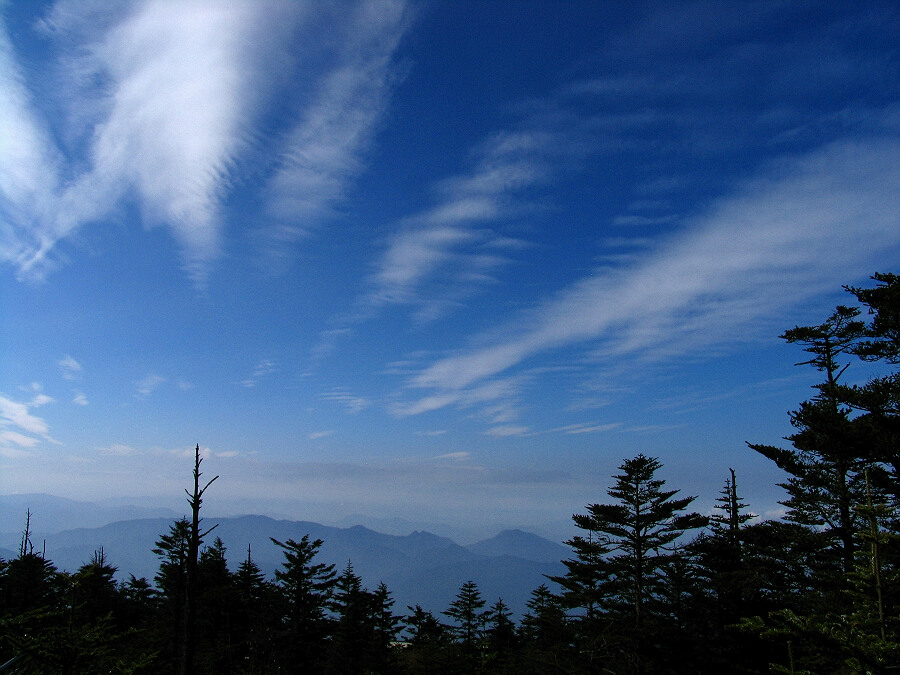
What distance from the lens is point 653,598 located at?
27625 millimetres

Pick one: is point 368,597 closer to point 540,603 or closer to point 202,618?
point 202,618

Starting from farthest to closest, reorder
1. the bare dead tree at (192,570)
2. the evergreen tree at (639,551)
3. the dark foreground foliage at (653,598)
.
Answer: the evergreen tree at (639,551) < the bare dead tree at (192,570) < the dark foreground foliage at (653,598)

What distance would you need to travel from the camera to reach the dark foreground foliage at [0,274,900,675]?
9.23 m

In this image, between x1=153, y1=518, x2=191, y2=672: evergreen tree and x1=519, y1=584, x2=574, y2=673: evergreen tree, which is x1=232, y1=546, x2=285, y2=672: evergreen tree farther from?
x1=519, y1=584, x2=574, y2=673: evergreen tree

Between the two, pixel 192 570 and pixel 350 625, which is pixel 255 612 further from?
pixel 192 570

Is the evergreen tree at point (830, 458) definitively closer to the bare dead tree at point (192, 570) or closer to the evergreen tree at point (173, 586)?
the bare dead tree at point (192, 570)

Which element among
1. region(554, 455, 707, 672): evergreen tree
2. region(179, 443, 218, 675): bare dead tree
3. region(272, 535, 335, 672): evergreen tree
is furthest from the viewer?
region(272, 535, 335, 672): evergreen tree

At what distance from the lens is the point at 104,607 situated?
45.4 m

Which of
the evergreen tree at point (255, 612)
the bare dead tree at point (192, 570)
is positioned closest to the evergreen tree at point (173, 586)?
the evergreen tree at point (255, 612)

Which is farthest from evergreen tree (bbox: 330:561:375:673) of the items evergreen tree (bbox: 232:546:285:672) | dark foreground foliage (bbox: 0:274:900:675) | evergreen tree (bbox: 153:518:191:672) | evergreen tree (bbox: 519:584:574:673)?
evergreen tree (bbox: 519:584:574:673)

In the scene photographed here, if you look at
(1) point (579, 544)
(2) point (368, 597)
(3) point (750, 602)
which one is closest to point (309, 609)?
(2) point (368, 597)

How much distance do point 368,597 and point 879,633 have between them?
4585 cm

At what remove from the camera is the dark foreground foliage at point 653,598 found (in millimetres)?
9227

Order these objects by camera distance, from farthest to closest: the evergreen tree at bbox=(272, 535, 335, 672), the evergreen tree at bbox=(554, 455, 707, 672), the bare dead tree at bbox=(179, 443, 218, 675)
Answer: the evergreen tree at bbox=(272, 535, 335, 672) < the evergreen tree at bbox=(554, 455, 707, 672) < the bare dead tree at bbox=(179, 443, 218, 675)
